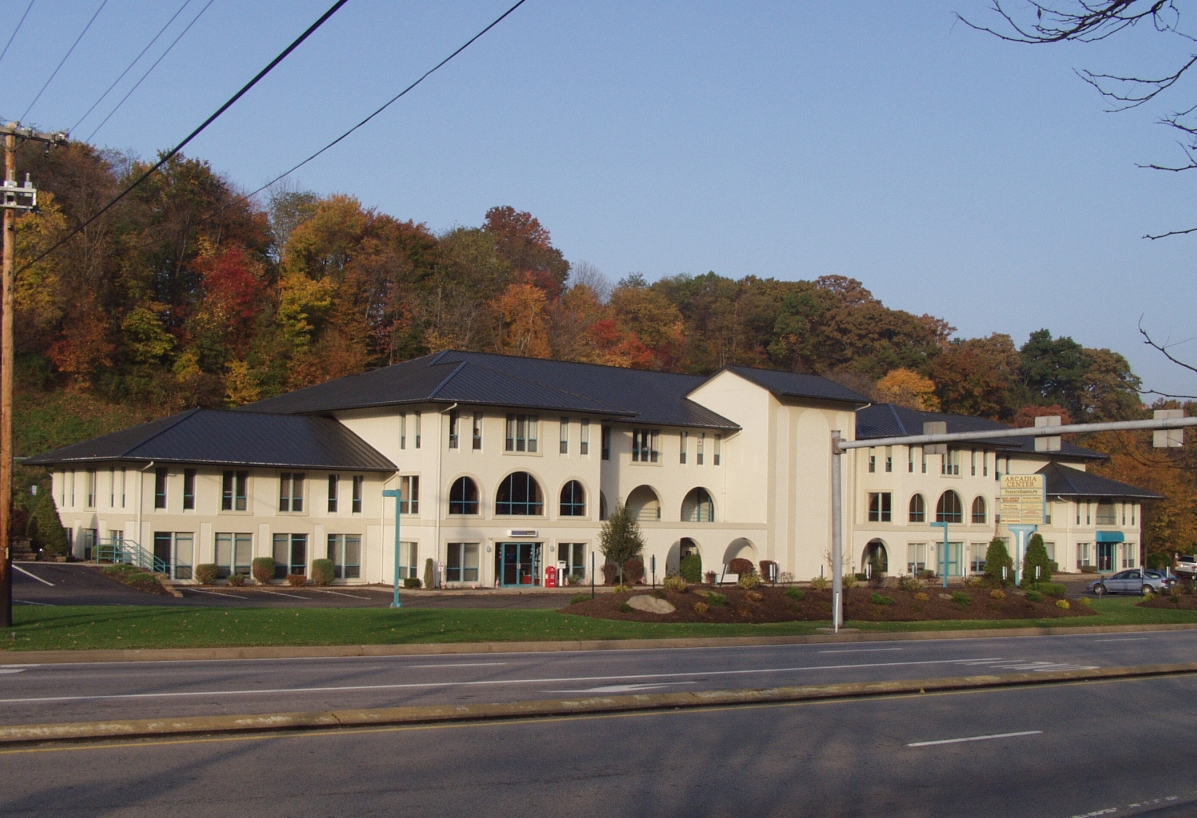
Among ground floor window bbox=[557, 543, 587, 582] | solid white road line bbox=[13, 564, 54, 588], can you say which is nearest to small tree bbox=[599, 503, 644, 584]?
ground floor window bbox=[557, 543, 587, 582]

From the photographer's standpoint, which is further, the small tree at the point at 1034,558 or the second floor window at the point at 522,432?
the small tree at the point at 1034,558

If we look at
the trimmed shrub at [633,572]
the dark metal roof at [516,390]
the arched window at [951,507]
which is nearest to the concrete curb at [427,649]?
the trimmed shrub at [633,572]

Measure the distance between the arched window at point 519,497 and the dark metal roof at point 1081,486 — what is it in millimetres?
41923

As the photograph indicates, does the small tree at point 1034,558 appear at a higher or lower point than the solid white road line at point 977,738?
lower

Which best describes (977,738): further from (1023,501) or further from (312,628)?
(1023,501)

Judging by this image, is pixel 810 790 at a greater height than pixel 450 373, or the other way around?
pixel 450 373

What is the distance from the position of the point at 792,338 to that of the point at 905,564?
46.5m

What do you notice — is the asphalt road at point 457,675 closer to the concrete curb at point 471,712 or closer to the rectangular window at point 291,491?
the concrete curb at point 471,712

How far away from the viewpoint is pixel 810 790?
10.7 metres

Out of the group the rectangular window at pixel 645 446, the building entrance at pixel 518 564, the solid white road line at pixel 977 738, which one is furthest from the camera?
the rectangular window at pixel 645 446

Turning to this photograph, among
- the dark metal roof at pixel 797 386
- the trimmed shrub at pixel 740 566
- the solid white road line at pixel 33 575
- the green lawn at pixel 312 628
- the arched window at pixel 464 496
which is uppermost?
the dark metal roof at pixel 797 386

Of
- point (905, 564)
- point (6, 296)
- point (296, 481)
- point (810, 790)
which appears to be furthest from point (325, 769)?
point (905, 564)

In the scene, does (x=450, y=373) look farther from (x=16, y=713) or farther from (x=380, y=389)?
(x=16, y=713)

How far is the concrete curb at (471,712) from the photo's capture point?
38.0 feet
